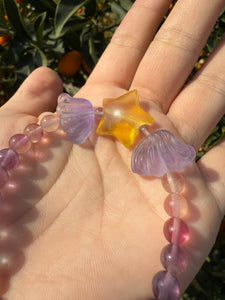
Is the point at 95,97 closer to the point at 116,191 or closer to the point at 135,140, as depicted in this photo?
the point at 135,140

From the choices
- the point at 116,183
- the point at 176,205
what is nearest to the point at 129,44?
the point at 116,183

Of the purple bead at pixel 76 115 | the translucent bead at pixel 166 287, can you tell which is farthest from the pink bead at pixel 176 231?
the purple bead at pixel 76 115

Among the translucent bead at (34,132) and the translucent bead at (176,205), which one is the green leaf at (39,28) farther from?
the translucent bead at (176,205)

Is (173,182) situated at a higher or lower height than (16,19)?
lower

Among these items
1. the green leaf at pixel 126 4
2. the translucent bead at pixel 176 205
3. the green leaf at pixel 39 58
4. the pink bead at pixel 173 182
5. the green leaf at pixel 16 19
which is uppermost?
the green leaf at pixel 126 4

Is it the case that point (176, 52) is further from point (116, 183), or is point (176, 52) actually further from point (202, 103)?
point (116, 183)

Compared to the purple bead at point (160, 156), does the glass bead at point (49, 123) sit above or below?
below

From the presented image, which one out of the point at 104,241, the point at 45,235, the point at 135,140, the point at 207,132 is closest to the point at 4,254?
the point at 45,235
